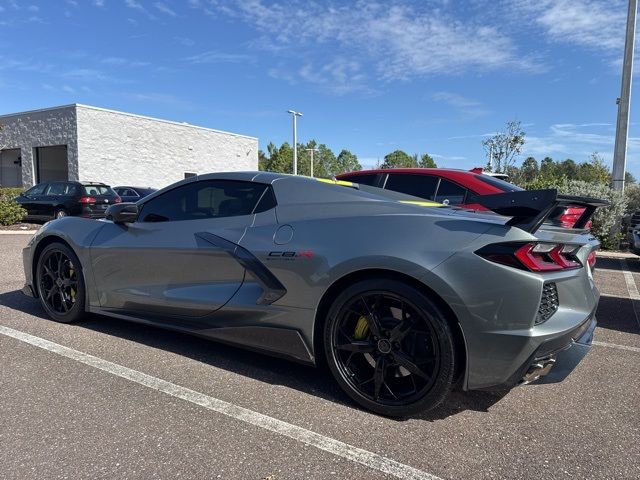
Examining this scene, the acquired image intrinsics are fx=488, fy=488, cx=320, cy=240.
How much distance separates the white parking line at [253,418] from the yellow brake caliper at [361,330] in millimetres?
618

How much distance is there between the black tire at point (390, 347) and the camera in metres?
2.67

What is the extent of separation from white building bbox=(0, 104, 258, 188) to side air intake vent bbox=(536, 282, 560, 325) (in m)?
26.1

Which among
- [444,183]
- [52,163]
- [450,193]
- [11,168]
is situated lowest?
[450,193]

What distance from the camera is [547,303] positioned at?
8.57ft

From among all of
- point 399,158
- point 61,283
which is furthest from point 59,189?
point 399,158

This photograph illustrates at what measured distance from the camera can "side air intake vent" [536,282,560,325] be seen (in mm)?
2569

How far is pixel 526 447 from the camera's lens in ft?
8.38

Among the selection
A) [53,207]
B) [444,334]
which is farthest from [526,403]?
[53,207]

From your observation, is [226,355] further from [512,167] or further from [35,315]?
[512,167]

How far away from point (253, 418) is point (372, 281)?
40.9 inches

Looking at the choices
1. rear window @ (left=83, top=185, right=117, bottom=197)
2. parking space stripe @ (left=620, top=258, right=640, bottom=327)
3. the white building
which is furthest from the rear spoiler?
the white building

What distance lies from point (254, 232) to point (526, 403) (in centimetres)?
208

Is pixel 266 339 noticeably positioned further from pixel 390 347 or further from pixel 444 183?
pixel 444 183

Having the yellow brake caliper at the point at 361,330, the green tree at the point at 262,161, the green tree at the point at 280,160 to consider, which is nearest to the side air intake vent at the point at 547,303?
the yellow brake caliper at the point at 361,330
